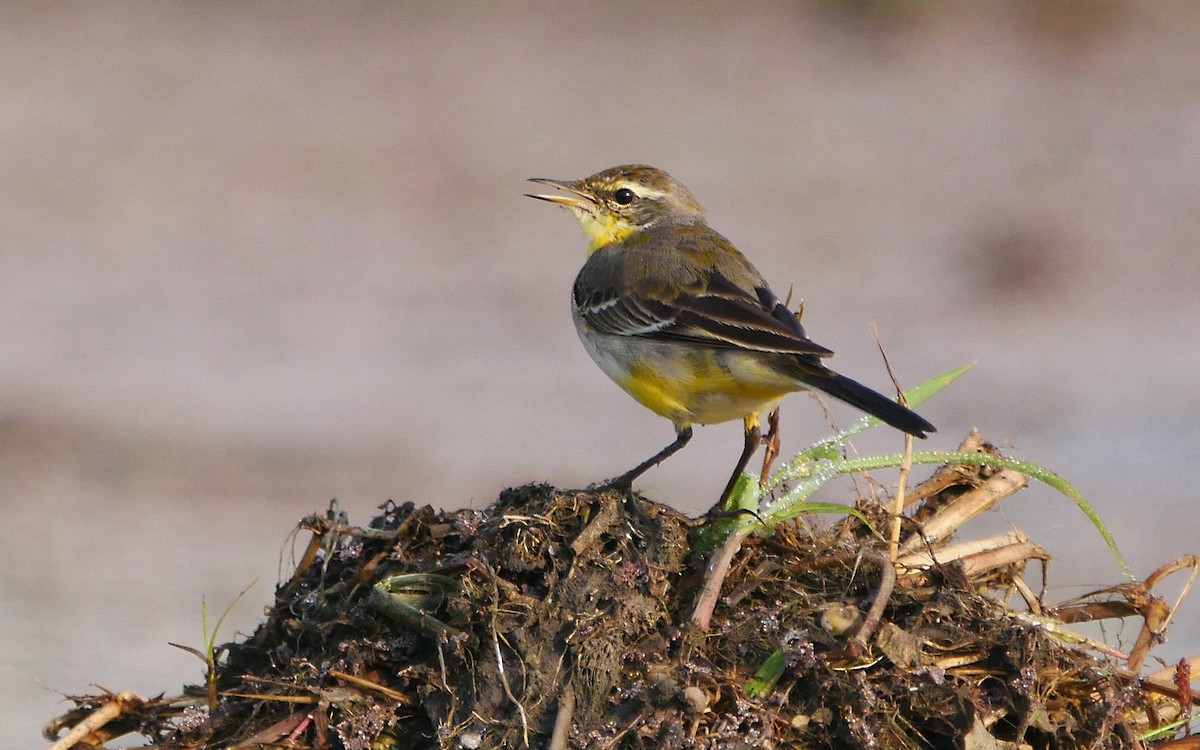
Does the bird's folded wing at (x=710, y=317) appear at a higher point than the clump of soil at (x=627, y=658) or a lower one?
higher

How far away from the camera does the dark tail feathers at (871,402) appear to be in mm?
4688

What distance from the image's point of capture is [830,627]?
4.16 m

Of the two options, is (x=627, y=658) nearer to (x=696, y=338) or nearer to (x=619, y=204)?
(x=696, y=338)

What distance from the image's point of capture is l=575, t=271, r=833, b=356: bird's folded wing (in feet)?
18.0

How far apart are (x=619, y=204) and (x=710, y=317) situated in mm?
2016

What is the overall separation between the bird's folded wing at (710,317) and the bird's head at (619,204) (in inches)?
38.9

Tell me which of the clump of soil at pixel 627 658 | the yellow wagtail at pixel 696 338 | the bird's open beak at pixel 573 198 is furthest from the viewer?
the bird's open beak at pixel 573 198

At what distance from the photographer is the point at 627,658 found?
13.5ft

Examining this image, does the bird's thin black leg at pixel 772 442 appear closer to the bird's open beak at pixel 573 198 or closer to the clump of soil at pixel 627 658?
the clump of soil at pixel 627 658

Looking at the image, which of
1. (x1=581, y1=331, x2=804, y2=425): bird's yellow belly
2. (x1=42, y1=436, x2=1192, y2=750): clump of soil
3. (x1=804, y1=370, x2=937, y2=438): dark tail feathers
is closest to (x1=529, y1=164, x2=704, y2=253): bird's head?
(x1=581, y1=331, x2=804, y2=425): bird's yellow belly

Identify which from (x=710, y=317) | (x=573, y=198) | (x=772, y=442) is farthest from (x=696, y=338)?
(x=573, y=198)

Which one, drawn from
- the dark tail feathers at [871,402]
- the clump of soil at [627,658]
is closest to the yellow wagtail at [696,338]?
the dark tail feathers at [871,402]

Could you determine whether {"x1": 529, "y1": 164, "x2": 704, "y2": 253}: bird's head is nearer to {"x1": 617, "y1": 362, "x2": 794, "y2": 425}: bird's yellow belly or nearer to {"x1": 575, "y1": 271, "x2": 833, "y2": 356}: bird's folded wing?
{"x1": 575, "y1": 271, "x2": 833, "y2": 356}: bird's folded wing

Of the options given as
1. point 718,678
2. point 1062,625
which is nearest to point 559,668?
point 718,678
